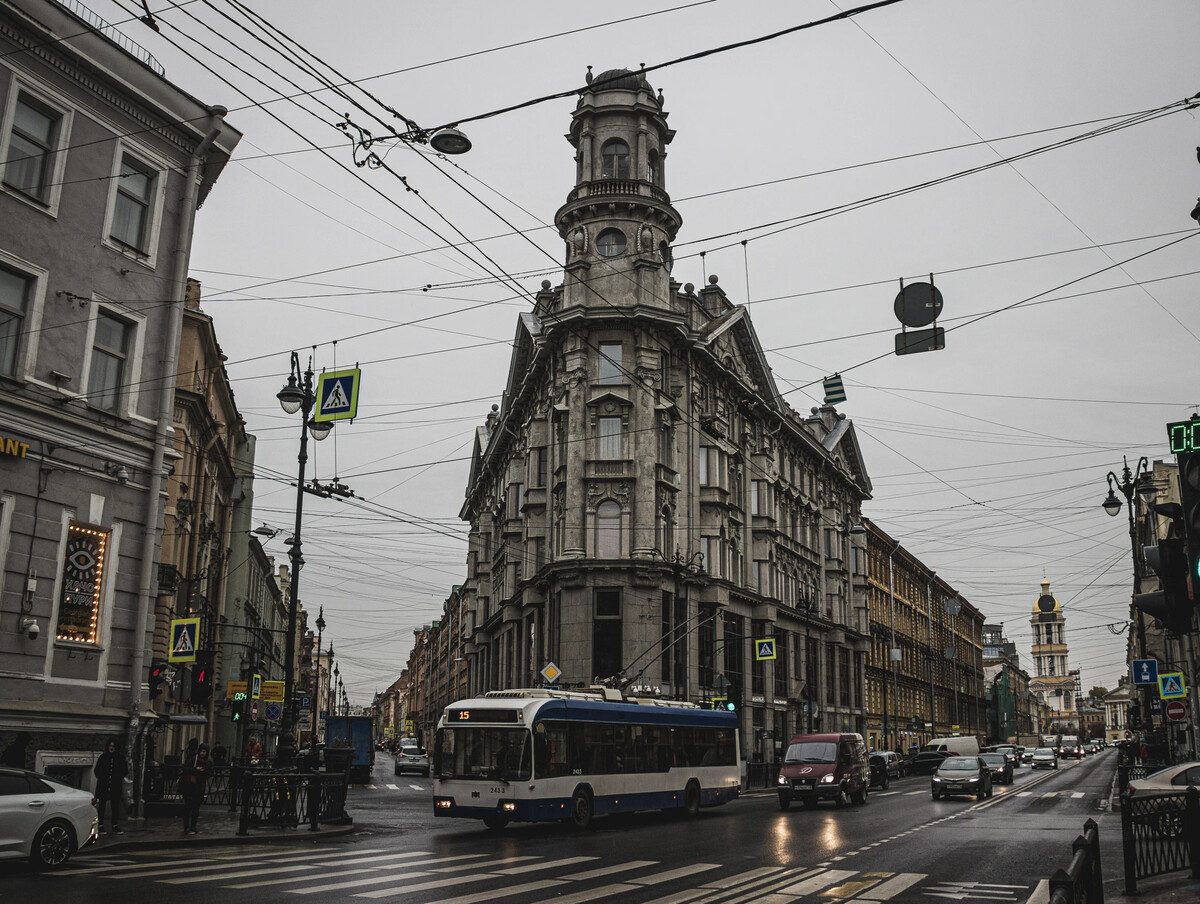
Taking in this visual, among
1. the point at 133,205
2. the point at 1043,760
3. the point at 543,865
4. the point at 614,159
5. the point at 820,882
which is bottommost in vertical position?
the point at 1043,760

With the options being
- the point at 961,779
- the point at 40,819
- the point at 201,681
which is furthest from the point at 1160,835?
the point at 961,779

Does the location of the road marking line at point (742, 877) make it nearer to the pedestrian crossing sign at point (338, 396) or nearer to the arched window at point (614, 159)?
the pedestrian crossing sign at point (338, 396)

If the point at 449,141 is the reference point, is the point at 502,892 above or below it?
→ below

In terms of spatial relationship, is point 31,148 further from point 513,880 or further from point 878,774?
point 878,774

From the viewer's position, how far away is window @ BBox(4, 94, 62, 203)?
20047 millimetres

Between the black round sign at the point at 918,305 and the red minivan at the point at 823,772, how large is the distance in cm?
1748

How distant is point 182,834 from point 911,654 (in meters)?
78.5

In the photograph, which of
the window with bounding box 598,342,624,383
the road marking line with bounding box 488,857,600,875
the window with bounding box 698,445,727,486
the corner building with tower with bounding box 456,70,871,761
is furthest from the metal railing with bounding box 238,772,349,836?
the window with bounding box 698,445,727,486

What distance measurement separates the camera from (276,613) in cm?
10381

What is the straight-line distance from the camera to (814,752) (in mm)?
32156

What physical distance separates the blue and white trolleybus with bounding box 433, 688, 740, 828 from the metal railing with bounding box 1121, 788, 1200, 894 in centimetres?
1265

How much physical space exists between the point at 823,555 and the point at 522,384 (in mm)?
24912

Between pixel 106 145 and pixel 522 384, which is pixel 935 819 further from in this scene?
pixel 522 384

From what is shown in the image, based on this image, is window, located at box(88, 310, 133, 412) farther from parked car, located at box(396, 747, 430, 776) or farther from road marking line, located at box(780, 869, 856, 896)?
parked car, located at box(396, 747, 430, 776)
